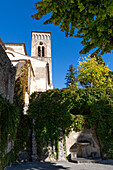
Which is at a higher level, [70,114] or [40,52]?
[40,52]

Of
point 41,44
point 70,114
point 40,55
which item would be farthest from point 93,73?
point 41,44

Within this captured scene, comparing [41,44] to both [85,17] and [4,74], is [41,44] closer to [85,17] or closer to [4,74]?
[4,74]

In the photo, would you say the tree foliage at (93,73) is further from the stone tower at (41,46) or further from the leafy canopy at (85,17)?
the leafy canopy at (85,17)

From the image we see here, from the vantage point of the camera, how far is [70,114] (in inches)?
374

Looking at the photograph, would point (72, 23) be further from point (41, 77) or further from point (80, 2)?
point (41, 77)

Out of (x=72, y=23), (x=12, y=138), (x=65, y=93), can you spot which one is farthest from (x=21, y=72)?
(x=72, y=23)

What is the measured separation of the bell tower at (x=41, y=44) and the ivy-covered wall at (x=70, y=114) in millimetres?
19913

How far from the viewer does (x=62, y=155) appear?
28.5ft

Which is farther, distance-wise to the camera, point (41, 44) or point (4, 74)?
point (41, 44)

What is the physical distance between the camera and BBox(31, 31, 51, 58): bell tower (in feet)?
93.7

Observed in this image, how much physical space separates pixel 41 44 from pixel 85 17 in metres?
28.5

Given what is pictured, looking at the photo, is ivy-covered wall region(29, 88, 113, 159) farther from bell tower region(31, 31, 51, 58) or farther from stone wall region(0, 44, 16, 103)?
bell tower region(31, 31, 51, 58)

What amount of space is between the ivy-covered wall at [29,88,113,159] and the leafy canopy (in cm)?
680

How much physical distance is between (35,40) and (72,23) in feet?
94.7
